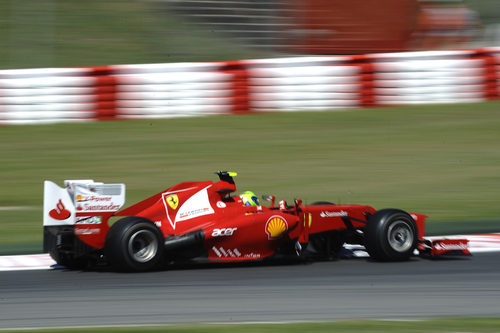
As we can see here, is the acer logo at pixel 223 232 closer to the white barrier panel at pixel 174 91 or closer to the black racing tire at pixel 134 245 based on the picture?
the black racing tire at pixel 134 245

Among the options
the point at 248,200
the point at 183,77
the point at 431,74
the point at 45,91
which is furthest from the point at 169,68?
the point at 248,200

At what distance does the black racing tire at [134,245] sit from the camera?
23.1ft

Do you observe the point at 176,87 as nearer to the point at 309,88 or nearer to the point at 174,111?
the point at 174,111

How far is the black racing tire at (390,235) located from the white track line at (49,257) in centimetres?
55

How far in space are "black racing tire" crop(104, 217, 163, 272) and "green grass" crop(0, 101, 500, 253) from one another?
2.36 m

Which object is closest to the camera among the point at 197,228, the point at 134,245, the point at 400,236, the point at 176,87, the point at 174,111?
the point at 134,245

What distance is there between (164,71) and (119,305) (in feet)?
27.6

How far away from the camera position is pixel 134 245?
7.18 meters

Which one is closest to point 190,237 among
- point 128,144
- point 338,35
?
point 128,144

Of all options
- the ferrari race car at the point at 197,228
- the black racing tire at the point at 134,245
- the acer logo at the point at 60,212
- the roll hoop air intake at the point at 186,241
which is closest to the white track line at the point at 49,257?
the ferrari race car at the point at 197,228

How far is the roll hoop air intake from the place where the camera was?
288 inches

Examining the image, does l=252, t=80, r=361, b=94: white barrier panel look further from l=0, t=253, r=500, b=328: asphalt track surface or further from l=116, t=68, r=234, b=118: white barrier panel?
l=0, t=253, r=500, b=328: asphalt track surface

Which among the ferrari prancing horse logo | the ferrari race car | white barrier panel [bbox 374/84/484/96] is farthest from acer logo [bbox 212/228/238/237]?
white barrier panel [bbox 374/84/484/96]

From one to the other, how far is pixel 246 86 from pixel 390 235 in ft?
22.8
